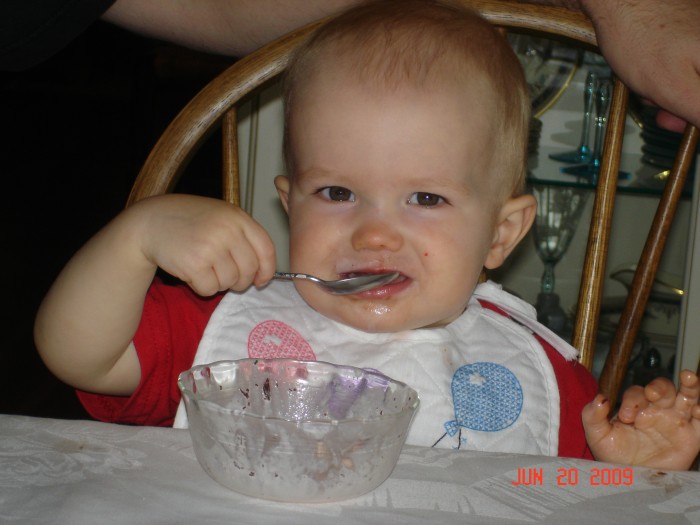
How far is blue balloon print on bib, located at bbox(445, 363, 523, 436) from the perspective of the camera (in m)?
0.98

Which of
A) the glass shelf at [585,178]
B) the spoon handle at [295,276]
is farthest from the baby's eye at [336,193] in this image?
the glass shelf at [585,178]

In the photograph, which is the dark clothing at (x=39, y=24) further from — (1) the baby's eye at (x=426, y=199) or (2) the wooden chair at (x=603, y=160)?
(1) the baby's eye at (x=426, y=199)

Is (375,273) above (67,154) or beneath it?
beneath

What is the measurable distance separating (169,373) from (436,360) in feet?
1.00

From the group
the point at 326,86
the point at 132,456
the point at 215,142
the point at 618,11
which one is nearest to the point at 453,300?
the point at 326,86

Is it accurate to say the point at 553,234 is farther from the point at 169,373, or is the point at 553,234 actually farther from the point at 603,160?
the point at 169,373

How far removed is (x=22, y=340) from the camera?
103 inches

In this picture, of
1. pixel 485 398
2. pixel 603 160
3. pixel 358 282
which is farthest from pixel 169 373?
pixel 603 160

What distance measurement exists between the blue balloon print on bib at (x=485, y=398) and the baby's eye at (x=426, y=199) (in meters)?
0.21

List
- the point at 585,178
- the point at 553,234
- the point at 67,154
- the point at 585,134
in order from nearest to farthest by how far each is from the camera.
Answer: the point at 585,178 < the point at 585,134 < the point at 553,234 < the point at 67,154

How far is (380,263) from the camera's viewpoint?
2.98 ft

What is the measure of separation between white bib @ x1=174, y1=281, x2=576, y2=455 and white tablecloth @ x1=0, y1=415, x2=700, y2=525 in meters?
0.34

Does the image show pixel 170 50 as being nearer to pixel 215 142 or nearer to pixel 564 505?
pixel 215 142
